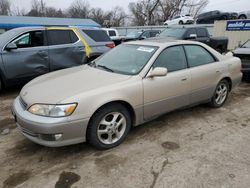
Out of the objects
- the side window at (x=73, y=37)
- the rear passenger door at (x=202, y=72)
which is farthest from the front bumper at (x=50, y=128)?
the side window at (x=73, y=37)

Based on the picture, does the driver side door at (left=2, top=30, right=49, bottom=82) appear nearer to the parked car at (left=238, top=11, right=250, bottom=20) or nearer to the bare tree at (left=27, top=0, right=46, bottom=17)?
the parked car at (left=238, top=11, right=250, bottom=20)

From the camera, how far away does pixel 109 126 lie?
2994mm

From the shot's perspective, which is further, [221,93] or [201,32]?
[201,32]

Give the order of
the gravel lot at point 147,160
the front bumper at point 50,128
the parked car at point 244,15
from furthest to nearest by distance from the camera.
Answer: the parked car at point 244,15 → the front bumper at point 50,128 → the gravel lot at point 147,160

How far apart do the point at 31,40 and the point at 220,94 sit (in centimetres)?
481

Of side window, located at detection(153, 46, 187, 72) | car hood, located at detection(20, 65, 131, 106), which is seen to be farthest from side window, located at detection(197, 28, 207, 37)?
car hood, located at detection(20, 65, 131, 106)

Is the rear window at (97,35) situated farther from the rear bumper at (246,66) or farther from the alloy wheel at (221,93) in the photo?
the rear bumper at (246,66)

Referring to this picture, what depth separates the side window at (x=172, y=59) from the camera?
350cm

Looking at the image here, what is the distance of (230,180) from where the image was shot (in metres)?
2.46

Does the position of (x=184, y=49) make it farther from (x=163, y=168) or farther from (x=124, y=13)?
(x=124, y=13)

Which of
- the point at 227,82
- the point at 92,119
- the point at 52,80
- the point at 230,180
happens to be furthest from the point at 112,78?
the point at 227,82

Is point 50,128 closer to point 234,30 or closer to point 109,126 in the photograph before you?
point 109,126

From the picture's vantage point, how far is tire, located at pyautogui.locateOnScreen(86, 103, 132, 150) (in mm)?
2838

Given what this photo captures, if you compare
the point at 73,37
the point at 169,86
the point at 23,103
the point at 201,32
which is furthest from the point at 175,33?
the point at 23,103
